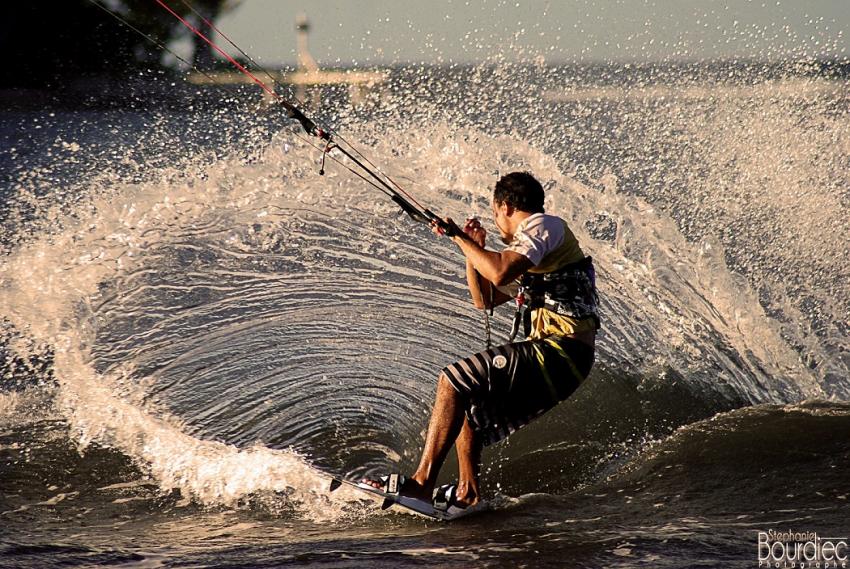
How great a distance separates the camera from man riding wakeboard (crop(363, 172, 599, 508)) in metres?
4.48

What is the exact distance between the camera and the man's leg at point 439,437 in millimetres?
4496

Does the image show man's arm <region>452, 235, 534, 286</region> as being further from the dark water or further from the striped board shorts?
the dark water

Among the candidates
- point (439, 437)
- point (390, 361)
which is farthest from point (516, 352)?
point (390, 361)

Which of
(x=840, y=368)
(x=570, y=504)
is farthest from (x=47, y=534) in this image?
(x=840, y=368)

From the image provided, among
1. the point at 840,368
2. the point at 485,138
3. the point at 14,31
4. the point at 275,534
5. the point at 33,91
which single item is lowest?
the point at 275,534

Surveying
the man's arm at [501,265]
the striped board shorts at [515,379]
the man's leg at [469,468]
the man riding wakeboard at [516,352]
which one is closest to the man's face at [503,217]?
the man riding wakeboard at [516,352]

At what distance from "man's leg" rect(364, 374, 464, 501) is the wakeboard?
1.3 inches

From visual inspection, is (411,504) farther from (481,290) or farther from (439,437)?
(481,290)

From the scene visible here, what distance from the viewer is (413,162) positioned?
22.7 feet

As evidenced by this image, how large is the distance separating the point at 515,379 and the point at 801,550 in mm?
1232

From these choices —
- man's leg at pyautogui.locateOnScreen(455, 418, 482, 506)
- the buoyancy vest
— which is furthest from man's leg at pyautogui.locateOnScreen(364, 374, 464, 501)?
the buoyancy vest

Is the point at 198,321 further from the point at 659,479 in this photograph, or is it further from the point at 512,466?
the point at 659,479

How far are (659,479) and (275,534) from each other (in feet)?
5.67

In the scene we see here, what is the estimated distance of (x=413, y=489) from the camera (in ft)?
14.8
